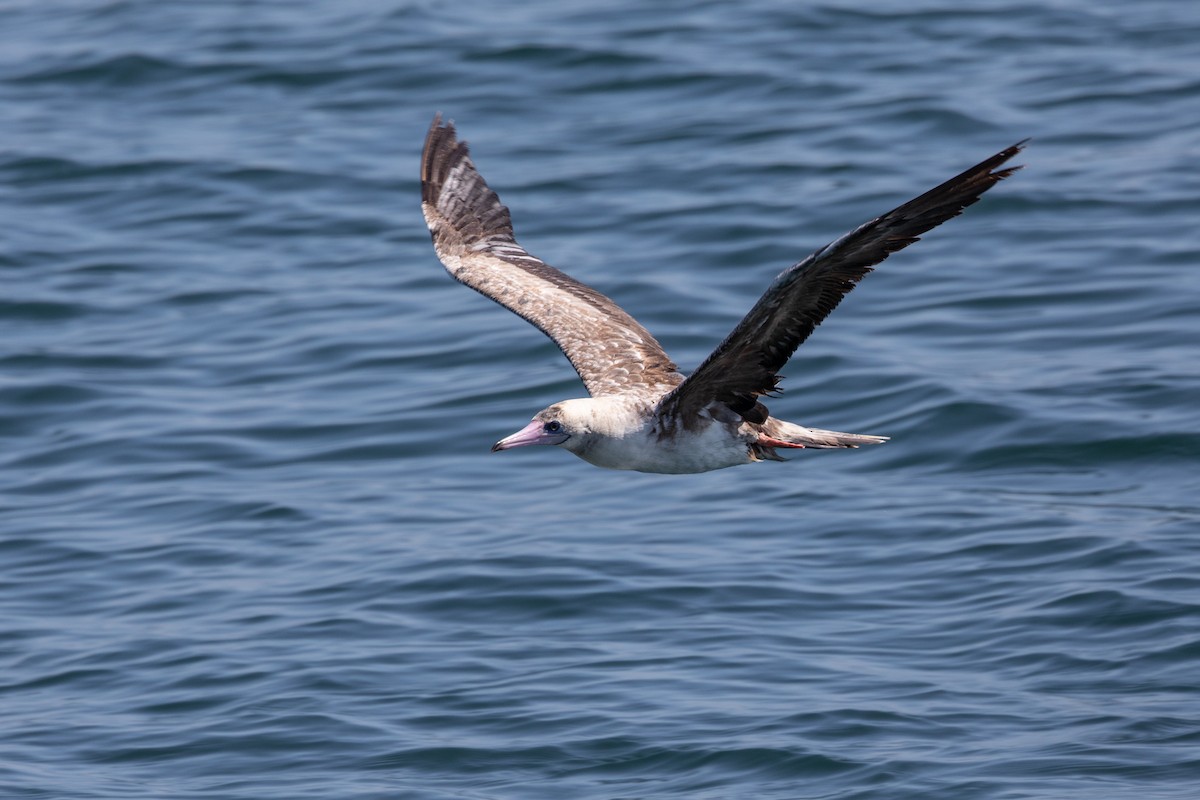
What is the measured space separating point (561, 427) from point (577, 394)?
156 inches

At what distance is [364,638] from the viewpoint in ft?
32.4

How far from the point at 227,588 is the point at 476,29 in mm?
10345

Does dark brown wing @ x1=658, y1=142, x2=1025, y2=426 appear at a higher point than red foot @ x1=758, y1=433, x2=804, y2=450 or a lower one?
higher

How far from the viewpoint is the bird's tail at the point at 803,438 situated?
8.41m

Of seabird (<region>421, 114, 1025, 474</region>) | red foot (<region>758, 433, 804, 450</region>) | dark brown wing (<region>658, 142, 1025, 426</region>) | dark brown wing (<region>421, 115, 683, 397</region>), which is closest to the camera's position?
dark brown wing (<region>658, 142, 1025, 426</region>)

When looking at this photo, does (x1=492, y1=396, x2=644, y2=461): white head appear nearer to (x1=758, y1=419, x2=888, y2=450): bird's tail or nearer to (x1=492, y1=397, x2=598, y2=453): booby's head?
(x1=492, y1=397, x2=598, y2=453): booby's head

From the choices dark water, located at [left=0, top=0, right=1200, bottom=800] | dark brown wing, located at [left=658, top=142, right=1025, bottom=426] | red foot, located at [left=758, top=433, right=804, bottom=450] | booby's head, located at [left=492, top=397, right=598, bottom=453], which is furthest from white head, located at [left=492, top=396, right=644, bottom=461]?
dark water, located at [left=0, top=0, right=1200, bottom=800]

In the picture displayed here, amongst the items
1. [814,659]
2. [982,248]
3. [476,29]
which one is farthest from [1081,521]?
[476,29]

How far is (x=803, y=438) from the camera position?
857 centimetres

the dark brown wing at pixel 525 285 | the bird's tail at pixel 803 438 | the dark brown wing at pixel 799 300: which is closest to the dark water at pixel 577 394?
the bird's tail at pixel 803 438

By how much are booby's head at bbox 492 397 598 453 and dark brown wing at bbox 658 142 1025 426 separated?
13.4 inches

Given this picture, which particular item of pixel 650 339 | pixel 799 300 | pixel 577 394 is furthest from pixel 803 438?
pixel 577 394

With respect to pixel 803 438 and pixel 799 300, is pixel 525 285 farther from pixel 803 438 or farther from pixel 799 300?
pixel 799 300

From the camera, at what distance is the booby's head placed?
823 centimetres
